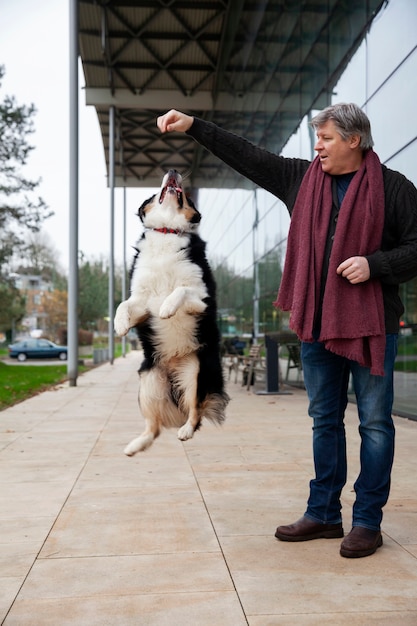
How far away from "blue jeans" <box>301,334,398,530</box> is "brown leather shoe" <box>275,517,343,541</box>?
Answer: 4 cm

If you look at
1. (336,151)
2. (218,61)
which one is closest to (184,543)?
(336,151)

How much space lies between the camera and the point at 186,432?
2373 millimetres

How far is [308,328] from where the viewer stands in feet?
12.1

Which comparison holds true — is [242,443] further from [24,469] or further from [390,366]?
[390,366]

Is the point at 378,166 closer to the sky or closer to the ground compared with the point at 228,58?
closer to the ground

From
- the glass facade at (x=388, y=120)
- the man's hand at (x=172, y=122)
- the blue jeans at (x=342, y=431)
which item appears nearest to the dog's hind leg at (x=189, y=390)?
the man's hand at (x=172, y=122)

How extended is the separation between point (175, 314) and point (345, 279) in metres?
1.62

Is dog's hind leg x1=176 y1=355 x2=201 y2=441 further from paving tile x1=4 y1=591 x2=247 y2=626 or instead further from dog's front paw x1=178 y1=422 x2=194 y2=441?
paving tile x1=4 y1=591 x2=247 y2=626

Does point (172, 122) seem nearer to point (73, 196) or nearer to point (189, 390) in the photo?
point (189, 390)

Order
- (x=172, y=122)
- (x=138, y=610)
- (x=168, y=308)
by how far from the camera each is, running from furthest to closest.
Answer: (x=138, y=610) → (x=172, y=122) → (x=168, y=308)

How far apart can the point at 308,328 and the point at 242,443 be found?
4.76 meters

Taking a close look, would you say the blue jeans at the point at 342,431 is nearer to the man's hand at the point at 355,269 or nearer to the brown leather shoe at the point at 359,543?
the brown leather shoe at the point at 359,543

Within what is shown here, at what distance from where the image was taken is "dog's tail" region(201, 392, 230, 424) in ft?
8.00

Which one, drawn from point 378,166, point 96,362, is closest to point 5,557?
point 378,166
